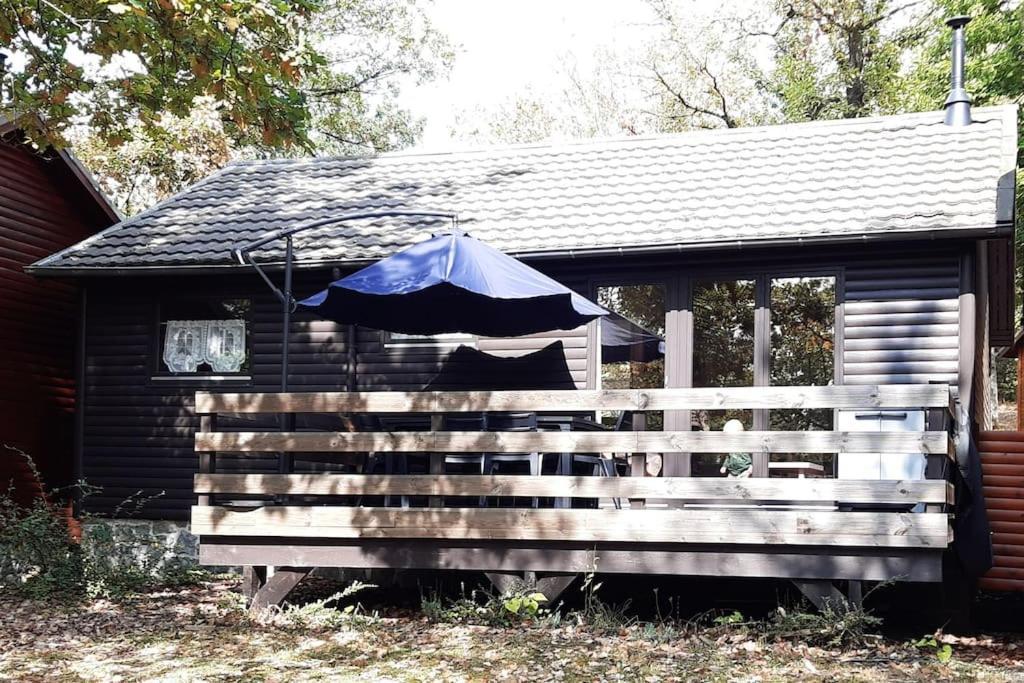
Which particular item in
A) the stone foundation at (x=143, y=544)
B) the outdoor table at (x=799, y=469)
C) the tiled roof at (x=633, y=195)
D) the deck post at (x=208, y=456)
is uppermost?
the tiled roof at (x=633, y=195)

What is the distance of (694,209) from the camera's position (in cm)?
1120

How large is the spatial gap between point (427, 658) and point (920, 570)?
3322 millimetres

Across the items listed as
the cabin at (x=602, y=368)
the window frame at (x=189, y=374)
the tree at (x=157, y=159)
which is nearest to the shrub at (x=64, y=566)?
the cabin at (x=602, y=368)

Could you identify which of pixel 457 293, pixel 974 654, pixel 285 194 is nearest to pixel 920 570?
pixel 974 654

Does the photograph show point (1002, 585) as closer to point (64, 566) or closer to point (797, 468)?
point (797, 468)

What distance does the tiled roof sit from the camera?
1034cm

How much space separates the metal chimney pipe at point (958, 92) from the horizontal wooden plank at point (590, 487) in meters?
5.58

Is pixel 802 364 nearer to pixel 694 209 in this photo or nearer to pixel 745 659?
pixel 694 209

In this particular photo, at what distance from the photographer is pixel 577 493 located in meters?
7.69

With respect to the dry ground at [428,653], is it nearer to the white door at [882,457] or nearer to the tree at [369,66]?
the white door at [882,457]

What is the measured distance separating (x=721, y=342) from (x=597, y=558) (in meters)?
3.54

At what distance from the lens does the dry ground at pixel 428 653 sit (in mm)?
6512

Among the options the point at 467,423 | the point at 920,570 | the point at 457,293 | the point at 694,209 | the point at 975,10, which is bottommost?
the point at 920,570

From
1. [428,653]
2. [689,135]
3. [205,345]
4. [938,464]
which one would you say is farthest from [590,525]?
[689,135]
